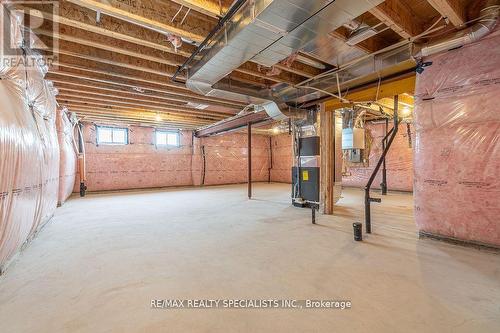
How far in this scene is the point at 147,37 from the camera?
7.70ft

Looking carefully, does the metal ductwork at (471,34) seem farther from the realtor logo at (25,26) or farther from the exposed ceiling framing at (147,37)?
the realtor logo at (25,26)

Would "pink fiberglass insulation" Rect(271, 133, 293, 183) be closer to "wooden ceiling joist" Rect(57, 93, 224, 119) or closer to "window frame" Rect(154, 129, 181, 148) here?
"window frame" Rect(154, 129, 181, 148)

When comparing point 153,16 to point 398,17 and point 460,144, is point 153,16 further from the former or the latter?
point 460,144

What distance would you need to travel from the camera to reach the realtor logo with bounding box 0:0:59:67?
1.74 metres

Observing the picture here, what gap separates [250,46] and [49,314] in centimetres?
238

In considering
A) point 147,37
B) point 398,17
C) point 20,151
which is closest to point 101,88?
point 147,37

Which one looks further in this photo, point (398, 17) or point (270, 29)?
point (398, 17)

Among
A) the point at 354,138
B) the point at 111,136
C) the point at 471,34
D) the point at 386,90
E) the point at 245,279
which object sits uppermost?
the point at 471,34

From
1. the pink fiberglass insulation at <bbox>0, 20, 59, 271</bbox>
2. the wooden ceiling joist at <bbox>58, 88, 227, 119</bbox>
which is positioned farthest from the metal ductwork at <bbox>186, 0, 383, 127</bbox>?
the wooden ceiling joist at <bbox>58, 88, 227, 119</bbox>

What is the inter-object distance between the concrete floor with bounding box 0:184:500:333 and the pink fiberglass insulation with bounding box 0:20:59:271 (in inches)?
14.3

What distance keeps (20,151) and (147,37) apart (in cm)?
154

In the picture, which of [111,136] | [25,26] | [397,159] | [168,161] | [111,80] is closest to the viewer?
[25,26]

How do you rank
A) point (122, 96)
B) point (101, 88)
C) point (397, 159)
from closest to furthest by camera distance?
point (101, 88), point (122, 96), point (397, 159)

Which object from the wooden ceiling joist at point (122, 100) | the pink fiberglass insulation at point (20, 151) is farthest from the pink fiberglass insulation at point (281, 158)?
the pink fiberglass insulation at point (20, 151)
